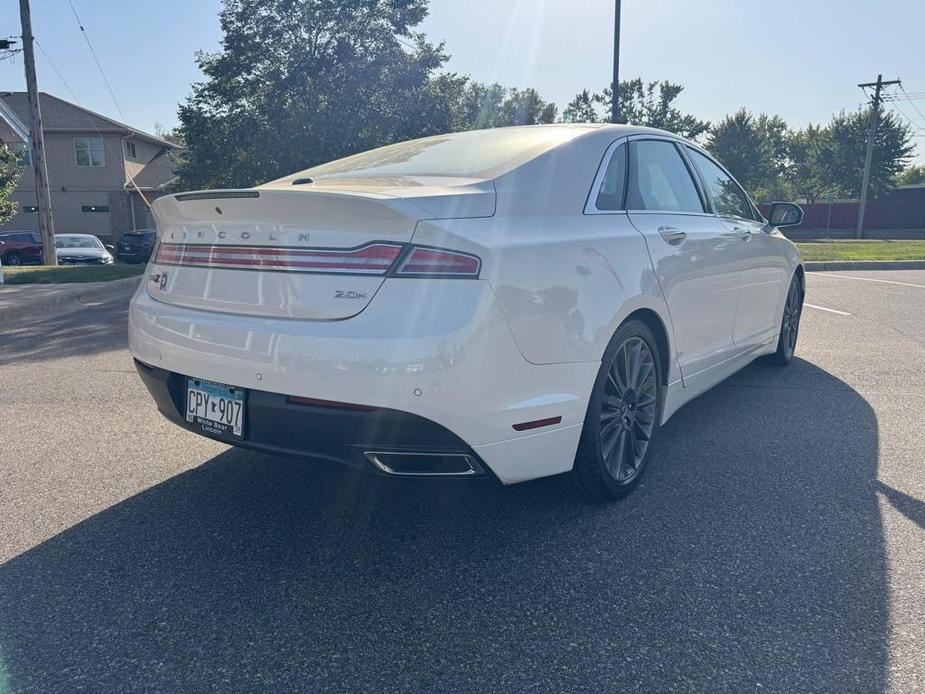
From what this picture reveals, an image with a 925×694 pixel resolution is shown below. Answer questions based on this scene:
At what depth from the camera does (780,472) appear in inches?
143

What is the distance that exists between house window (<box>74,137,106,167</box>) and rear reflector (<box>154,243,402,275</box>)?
39562mm

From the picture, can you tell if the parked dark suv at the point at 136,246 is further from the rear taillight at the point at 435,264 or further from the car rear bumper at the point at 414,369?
the rear taillight at the point at 435,264

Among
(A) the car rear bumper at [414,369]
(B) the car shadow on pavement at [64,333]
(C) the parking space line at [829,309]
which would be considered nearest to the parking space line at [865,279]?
(C) the parking space line at [829,309]

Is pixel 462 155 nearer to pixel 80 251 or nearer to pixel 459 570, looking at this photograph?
pixel 459 570

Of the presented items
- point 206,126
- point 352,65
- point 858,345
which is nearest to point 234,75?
point 206,126

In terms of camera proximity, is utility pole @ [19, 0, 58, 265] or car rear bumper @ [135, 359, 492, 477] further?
utility pole @ [19, 0, 58, 265]

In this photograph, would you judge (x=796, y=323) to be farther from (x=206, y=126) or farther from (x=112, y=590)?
(x=206, y=126)

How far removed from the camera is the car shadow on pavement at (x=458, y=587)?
6.94 feet

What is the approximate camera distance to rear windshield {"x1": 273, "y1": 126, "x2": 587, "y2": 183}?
3.09m

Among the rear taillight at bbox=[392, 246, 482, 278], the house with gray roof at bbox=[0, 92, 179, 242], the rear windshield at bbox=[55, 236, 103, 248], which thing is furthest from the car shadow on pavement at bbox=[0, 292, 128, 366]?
the house with gray roof at bbox=[0, 92, 179, 242]

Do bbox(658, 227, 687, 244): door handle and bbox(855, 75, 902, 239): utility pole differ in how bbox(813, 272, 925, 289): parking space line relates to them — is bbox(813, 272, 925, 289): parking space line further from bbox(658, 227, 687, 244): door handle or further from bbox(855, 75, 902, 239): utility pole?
bbox(855, 75, 902, 239): utility pole

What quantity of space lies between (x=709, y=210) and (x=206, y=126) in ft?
77.2

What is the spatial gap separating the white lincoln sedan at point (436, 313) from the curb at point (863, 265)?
13.8 metres

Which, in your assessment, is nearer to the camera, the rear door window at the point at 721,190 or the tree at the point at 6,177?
the rear door window at the point at 721,190
